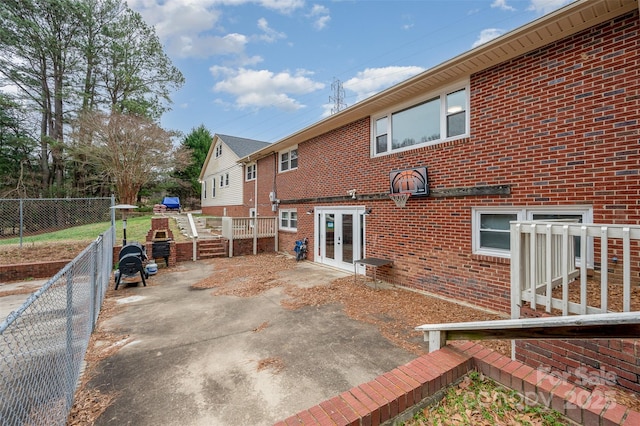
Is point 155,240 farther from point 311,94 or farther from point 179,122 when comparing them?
point 179,122

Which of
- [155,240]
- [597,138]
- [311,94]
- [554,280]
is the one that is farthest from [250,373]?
[311,94]

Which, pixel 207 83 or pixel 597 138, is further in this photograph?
pixel 207 83

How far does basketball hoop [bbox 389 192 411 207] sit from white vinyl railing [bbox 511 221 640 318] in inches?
146

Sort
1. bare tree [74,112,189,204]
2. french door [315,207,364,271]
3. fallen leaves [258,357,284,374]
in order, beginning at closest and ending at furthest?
fallen leaves [258,357,284,374] < french door [315,207,364,271] < bare tree [74,112,189,204]

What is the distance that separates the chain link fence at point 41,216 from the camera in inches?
449

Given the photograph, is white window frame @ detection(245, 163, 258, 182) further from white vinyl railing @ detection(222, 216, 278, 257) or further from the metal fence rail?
the metal fence rail

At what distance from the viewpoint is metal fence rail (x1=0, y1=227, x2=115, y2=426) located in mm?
1965

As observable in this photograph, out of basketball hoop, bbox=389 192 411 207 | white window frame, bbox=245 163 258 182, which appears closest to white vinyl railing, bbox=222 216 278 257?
white window frame, bbox=245 163 258 182

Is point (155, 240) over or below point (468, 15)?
below

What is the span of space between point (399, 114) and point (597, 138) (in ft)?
13.4

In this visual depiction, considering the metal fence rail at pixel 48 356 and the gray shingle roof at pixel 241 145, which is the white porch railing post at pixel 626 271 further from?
the gray shingle roof at pixel 241 145

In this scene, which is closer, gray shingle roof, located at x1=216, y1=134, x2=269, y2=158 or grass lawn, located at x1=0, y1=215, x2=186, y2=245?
grass lawn, located at x1=0, y1=215, x2=186, y2=245

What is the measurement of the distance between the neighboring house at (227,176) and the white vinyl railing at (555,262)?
1432 cm

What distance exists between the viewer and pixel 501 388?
2.15 meters
